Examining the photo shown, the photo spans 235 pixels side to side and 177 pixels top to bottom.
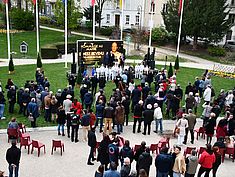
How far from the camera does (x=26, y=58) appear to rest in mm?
37312

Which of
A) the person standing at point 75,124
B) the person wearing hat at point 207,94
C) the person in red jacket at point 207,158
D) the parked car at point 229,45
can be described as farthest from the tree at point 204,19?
the person in red jacket at point 207,158

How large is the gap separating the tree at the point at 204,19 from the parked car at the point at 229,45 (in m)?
4.54

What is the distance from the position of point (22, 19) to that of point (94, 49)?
96.4 ft

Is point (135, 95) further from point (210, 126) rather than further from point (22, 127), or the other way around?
point (22, 127)

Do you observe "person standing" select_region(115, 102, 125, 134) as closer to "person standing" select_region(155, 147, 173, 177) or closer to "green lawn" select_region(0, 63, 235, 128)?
"person standing" select_region(155, 147, 173, 177)

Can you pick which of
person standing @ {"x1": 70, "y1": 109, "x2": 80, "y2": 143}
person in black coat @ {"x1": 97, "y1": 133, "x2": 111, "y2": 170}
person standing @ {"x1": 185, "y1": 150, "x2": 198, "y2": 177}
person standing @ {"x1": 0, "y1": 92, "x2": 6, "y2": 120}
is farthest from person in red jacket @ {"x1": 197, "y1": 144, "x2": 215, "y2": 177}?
person standing @ {"x1": 0, "y1": 92, "x2": 6, "y2": 120}

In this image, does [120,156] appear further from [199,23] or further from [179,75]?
[199,23]

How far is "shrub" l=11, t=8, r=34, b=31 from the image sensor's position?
5372 centimetres

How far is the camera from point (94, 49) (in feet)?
93.6

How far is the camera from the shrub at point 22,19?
53719mm

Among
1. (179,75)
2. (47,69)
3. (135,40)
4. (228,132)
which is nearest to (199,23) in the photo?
(135,40)

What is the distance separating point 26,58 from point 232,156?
26.5 metres

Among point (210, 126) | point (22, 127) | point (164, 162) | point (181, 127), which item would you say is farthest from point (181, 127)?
point (22, 127)

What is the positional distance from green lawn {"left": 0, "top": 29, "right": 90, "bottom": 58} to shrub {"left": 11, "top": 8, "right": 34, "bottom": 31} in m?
1.49
